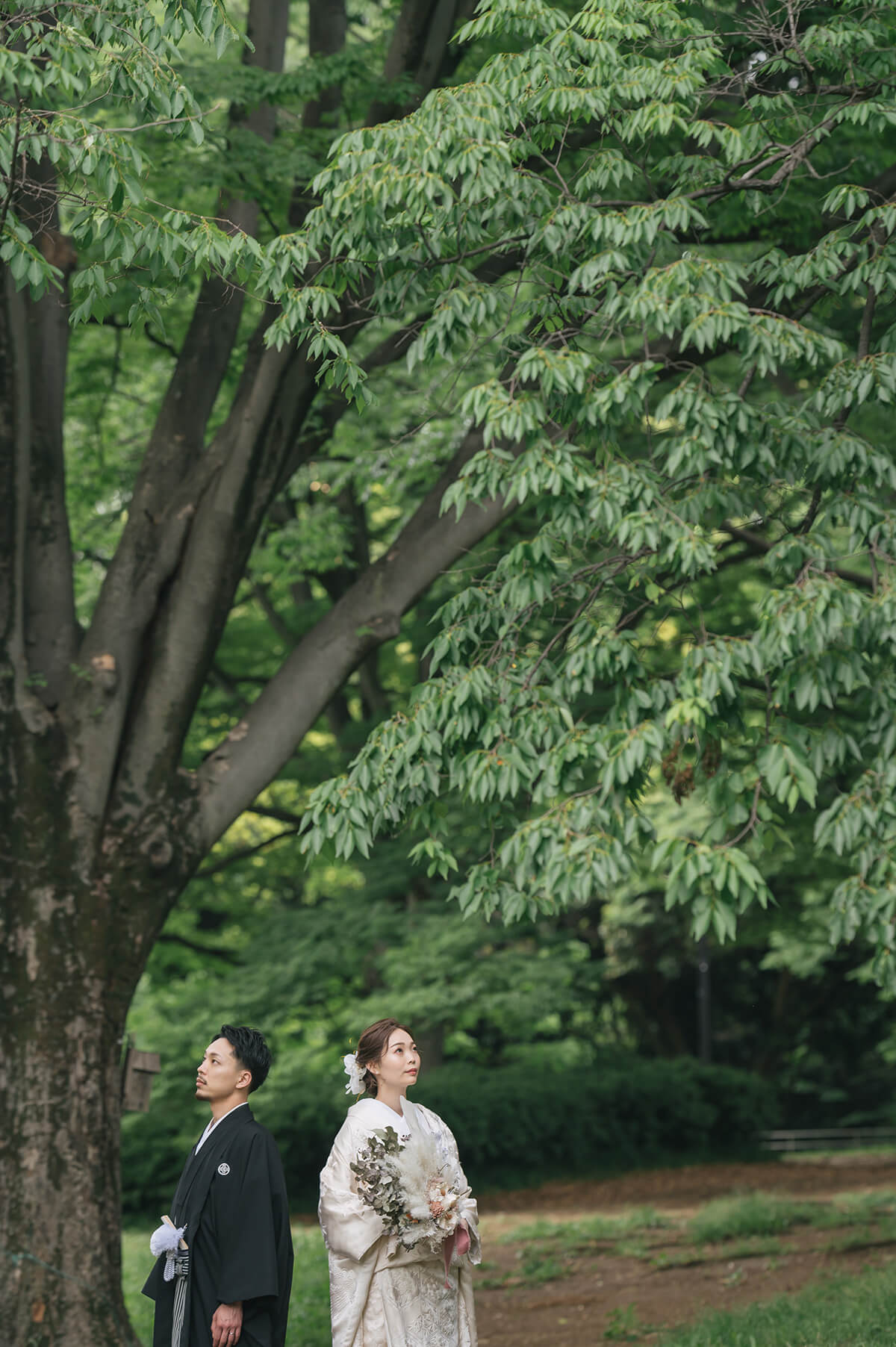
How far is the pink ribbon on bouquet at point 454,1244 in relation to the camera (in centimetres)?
473

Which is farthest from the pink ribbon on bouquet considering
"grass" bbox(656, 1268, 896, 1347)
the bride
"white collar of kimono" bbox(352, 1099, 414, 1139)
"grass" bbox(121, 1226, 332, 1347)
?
"grass" bbox(121, 1226, 332, 1347)

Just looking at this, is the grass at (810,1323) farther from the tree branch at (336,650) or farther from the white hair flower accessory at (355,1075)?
the tree branch at (336,650)

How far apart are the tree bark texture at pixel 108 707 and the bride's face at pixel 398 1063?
114 inches

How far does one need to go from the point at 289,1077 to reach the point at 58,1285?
997 centimetres

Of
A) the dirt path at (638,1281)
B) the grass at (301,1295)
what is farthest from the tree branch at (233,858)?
the dirt path at (638,1281)

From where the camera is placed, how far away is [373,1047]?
15.5ft

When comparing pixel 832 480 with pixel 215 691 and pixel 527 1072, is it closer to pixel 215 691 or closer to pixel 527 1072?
pixel 215 691

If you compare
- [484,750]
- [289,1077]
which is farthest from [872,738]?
[289,1077]

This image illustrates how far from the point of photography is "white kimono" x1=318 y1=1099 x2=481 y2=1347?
181 inches

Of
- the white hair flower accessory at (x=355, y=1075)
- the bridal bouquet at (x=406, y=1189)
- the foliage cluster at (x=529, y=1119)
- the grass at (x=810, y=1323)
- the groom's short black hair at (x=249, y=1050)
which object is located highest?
the groom's short black hair at (x=249, y=1050)

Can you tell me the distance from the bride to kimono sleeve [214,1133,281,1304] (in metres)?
0.31

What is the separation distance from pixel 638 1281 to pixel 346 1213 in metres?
6.28

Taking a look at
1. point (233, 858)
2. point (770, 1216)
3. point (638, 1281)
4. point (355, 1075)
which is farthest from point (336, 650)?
point (233, 858)

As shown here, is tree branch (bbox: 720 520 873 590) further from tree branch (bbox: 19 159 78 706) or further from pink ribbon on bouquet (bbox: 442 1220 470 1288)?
tree branch (bbox: 19 159 78 706)
